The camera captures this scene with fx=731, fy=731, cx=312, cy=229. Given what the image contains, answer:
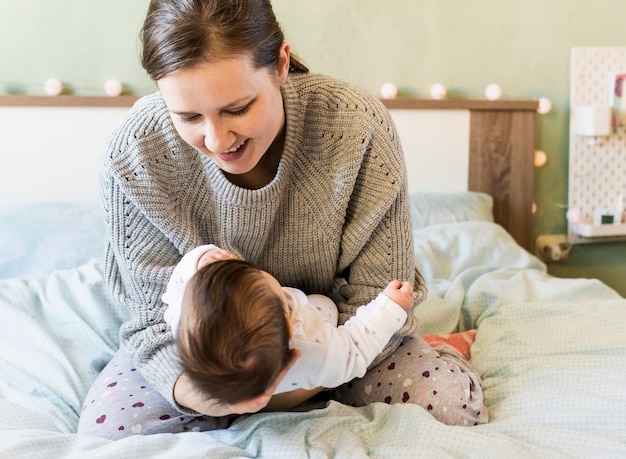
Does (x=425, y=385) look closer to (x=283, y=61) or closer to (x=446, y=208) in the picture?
(x=283, y=61)

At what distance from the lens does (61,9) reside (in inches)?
83.4

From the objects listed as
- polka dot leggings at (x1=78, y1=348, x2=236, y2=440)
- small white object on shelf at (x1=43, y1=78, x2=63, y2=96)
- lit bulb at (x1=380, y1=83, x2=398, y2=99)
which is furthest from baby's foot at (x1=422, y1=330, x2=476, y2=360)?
small white object on shelf at (x1=43, y1=78, x2=63, y2=96)

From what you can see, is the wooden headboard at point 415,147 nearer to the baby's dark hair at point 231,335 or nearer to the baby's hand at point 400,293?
the baby's hand at point 400,293

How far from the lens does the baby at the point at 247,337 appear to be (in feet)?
2.89

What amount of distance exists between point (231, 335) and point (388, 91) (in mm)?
1555

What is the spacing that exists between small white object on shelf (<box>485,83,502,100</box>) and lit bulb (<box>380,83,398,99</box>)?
1.04 ft

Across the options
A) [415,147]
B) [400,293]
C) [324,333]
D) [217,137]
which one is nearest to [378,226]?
[400,293]

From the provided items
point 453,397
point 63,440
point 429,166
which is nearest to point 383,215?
point 453,397

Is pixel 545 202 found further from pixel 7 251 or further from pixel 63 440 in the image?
pixel 63 440

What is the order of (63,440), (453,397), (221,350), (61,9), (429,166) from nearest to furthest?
1. (221,350)
2. (63,440)
3. (453,397)
4. (61,9)
5. (429,166)

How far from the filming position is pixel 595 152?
7.97 feet

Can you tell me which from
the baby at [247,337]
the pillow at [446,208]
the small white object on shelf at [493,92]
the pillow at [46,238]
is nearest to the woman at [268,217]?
the baby at [247,337]

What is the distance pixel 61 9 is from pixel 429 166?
120 centimetres

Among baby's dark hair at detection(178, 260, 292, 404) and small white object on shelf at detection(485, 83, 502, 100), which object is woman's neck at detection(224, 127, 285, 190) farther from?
small white object on shelf at detection(485, 83, 502, 100)
